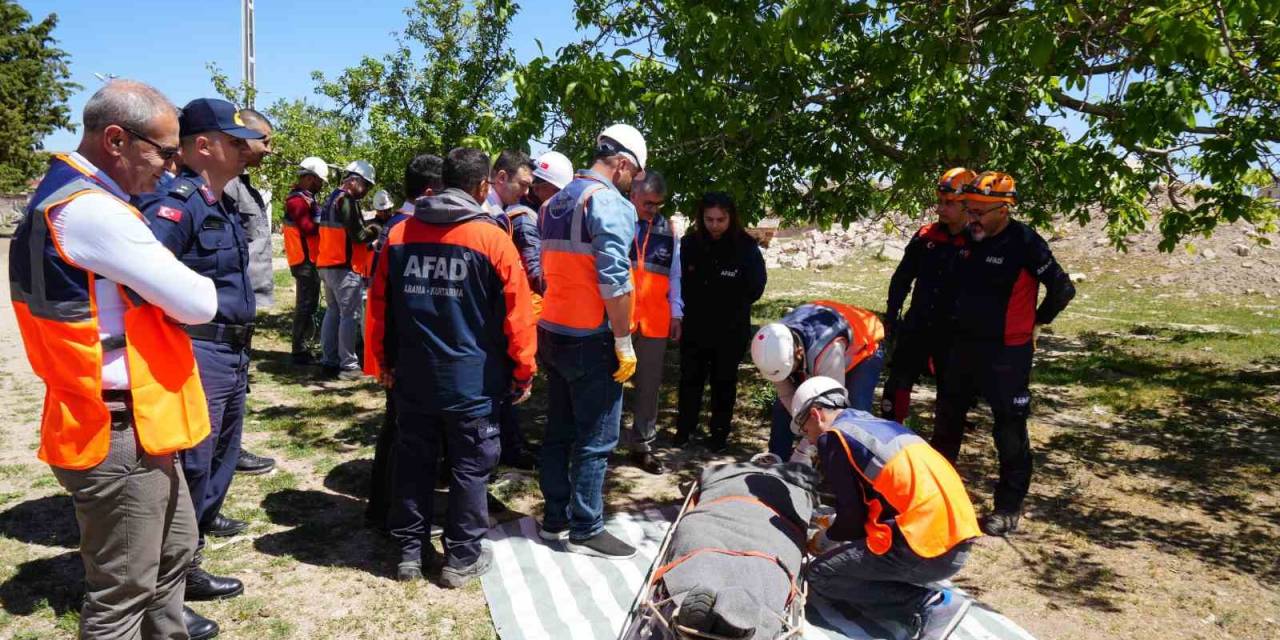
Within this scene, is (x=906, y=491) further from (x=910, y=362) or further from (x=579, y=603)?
(x=910, y=362)

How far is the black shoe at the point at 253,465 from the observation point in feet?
17.3

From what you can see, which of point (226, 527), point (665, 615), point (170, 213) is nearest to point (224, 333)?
point (170, 213)

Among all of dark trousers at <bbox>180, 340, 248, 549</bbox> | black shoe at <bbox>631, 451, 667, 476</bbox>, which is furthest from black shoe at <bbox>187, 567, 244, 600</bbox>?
black shoe at <bbox>631, 451, 667, 476</bbox>

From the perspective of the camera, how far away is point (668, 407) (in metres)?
7.40

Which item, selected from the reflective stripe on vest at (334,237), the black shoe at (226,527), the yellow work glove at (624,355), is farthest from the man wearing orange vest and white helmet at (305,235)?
the yellow work glove at (624,355)

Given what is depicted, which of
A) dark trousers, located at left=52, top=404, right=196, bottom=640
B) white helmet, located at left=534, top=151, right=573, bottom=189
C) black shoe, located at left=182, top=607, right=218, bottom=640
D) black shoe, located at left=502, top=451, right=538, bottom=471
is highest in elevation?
white helmet, located at left=534, top=151, right=573, bottom=189

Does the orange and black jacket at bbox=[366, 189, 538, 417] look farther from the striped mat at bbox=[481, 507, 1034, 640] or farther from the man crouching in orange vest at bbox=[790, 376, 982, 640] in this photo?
the man crouching in orange vest at bbox=[790, 376, 982, 640]

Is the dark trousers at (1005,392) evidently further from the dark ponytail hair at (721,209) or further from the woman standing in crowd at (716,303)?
the dark ponytail hair at (721,209)

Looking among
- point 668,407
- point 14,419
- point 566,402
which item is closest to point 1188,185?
point 668,407

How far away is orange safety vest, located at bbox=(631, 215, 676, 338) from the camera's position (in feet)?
18.0

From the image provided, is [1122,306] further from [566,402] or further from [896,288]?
[566,402]

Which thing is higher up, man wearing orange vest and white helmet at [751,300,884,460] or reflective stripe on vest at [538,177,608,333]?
reflective stripe on vest at [538,177,608,333]

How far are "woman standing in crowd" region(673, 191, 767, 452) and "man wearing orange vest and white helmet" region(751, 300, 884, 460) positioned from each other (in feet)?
4.44

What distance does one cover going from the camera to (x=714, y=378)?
6.07m
